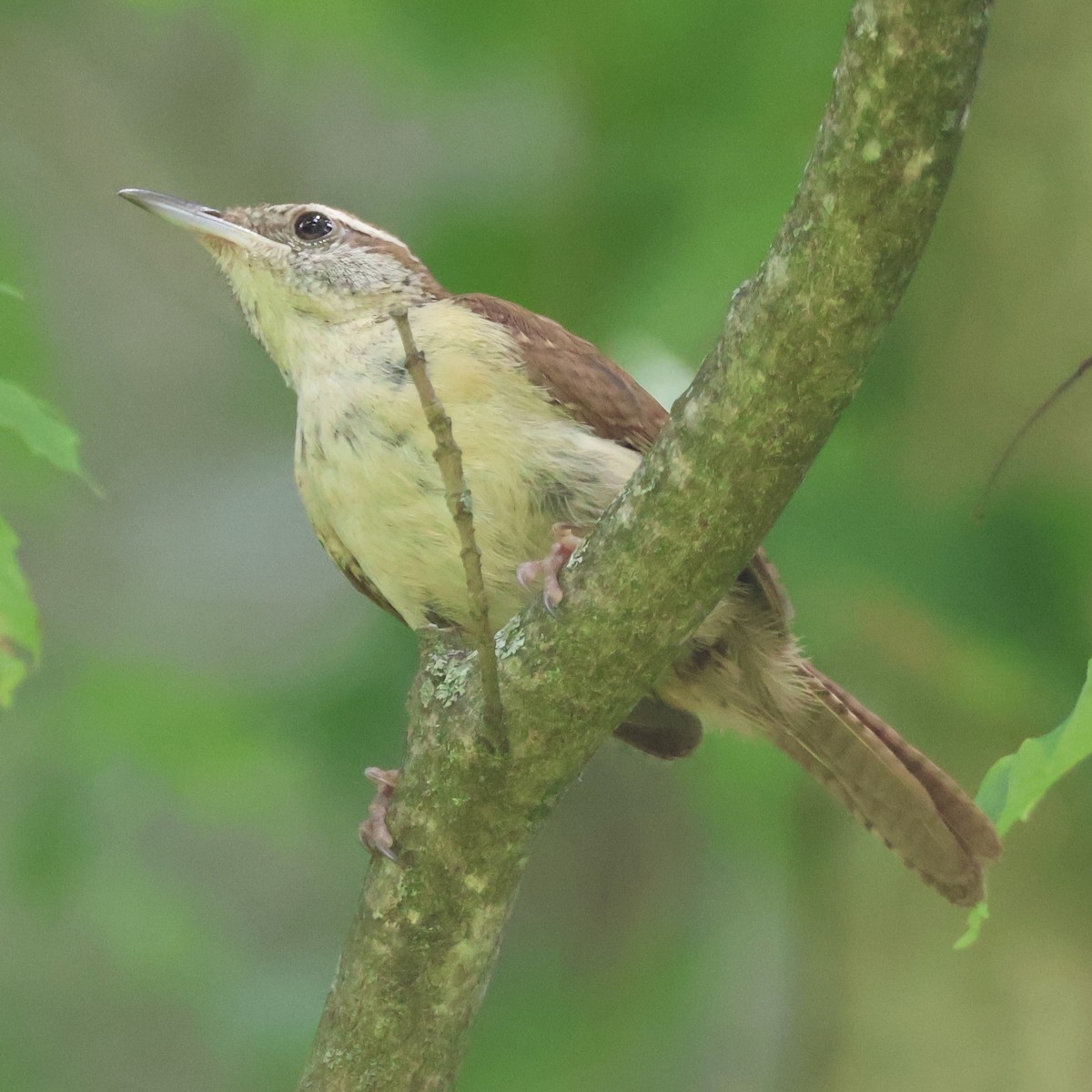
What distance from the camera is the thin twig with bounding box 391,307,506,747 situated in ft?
7.42

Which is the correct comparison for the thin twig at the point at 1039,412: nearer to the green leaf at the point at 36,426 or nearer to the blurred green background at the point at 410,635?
the blurred green background at the point at 410,635

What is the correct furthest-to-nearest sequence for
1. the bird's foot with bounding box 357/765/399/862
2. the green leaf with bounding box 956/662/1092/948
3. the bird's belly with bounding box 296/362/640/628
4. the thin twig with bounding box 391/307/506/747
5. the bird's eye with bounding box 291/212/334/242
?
the bird's eye with bounding box 291/212/334/242
the bird's belly with bounding box 296/362/640/628
the bird's foot with bounding box 357/765/399/862
the thin twig with bounding box 391/307/506/747
the green leaf with bounding box 956/662/1092/948

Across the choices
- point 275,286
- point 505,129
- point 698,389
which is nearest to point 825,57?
point 505,129

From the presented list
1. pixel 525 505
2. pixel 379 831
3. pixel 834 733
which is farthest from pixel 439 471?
pixel 834 733

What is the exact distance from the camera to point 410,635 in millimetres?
5152

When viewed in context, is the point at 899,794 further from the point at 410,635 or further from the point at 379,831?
the point at 410,635

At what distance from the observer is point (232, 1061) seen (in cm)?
530

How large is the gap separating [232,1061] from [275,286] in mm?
2773

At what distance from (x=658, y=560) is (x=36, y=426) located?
3.77 ft

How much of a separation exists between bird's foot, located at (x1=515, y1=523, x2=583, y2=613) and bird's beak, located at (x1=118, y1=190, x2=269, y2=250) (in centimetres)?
144

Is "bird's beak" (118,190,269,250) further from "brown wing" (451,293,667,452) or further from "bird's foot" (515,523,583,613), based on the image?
"bird's foot" (515,523,583,613)

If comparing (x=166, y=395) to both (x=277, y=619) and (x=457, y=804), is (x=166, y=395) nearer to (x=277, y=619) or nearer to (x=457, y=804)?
(x=277, y=619)

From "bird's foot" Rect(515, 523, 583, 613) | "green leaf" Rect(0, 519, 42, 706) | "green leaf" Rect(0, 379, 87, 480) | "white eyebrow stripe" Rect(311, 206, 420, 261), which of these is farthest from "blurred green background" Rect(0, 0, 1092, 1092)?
"green leaf" Rect(0, 519, 42, 706)

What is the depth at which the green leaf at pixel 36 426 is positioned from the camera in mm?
2717
